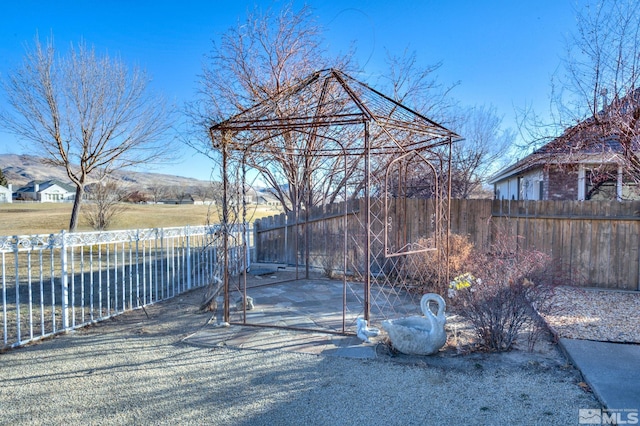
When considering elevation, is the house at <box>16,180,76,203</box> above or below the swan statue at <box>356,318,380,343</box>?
above

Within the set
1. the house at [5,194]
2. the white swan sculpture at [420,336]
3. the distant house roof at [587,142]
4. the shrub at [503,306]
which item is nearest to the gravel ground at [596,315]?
the shrub at [503,306]

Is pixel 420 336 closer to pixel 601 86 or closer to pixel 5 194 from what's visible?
pixel 601 86

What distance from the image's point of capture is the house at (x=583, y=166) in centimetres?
578

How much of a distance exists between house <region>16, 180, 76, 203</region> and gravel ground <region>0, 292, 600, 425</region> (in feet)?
172

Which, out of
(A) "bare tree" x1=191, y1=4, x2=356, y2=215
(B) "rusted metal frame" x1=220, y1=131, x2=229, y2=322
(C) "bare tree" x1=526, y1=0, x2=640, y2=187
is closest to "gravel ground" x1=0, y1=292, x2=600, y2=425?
(B) "rusted metal frame" x1=220, y1=131, x2=229, y2=322

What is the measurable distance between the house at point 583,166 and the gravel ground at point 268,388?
12.4ft

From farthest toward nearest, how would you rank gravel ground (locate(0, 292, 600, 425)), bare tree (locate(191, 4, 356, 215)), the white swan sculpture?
bare tree (locate(191, 4, 356, 215))
the white swan sculpture
gravel ground (locate(0, 292, 600, 425))

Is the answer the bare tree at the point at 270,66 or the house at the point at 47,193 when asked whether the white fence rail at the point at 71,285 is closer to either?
the bare tree at the point at 270,66

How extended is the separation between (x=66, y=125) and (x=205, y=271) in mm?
6586

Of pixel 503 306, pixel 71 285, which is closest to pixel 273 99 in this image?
pixel 503 306

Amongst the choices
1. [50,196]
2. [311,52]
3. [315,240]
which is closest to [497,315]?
[315,240]

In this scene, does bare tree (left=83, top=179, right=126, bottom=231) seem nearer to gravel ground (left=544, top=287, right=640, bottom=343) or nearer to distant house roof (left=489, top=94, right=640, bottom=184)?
distant house roof (left=489, top=94, right=640, bottom=184)

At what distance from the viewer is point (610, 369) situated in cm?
314

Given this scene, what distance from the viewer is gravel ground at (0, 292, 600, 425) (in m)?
2.56
